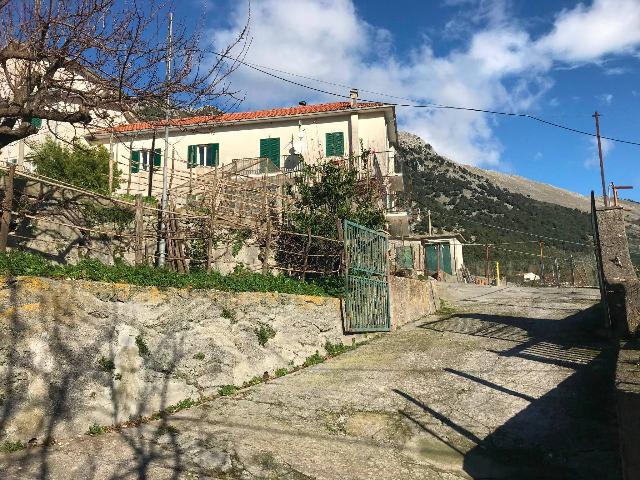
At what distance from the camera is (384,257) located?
37.0 ft

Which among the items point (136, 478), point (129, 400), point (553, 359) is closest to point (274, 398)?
point (129, 400)

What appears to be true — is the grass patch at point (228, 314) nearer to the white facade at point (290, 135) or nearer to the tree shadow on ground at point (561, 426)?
the tree shadow on ground at point (561, 426)

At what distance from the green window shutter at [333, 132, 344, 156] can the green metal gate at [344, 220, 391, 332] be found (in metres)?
10.3

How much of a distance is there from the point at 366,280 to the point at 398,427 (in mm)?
4649

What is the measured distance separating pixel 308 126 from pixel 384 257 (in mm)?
11837

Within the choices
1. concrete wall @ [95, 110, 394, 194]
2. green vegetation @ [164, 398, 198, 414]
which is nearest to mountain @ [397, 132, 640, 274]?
concrete wall @ [95, 110, 394, 194]

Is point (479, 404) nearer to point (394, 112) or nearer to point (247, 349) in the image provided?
point (247, 349)

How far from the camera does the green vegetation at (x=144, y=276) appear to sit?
573cm

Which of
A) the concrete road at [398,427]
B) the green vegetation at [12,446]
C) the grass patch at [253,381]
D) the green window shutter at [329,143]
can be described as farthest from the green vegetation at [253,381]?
the green window shutter at [329,143]

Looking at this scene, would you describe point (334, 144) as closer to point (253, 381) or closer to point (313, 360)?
point (313, 360)

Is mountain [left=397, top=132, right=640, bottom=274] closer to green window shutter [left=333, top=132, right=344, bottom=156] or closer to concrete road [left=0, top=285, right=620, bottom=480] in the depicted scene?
green window shutter [left=333, top=132, right=344, bottom=156]

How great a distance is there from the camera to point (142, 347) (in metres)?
6.30

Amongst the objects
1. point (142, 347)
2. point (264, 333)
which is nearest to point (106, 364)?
point (142, 347)

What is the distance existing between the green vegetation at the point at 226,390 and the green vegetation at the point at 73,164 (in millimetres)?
12126
